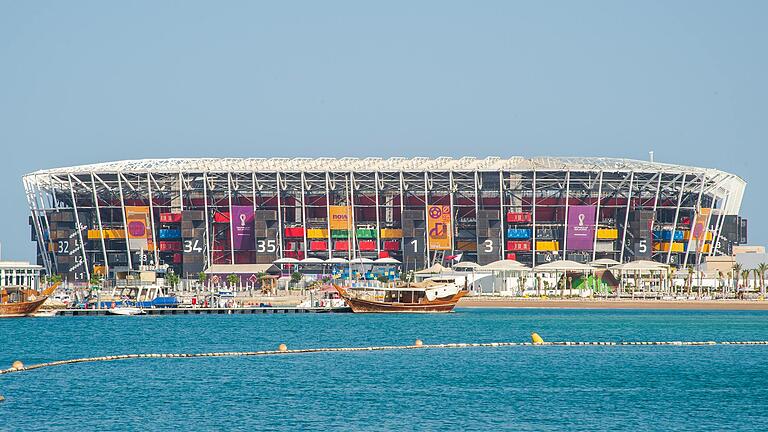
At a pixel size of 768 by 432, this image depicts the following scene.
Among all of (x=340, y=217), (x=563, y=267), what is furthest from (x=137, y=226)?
(x=563, y=267)

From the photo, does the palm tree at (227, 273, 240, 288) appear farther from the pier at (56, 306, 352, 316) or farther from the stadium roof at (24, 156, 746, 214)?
the pier at (56, 306, 352, 316)

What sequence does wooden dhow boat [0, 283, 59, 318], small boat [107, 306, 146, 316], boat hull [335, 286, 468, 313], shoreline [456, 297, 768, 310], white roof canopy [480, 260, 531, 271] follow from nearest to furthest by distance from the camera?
wooden dhow boat [0, 283, 59, 318]
boat hull [335, 286, 468, 313]
small boat [107, 306, 146, 316]
shoreline [456, 297, 768, 310]
white roof canopy [480, 260, 531, 271]

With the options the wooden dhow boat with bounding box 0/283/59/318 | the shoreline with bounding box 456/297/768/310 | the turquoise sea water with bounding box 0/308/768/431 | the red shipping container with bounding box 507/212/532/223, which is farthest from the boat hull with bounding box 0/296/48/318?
the red shipping container with bounding box 507/212/532/223

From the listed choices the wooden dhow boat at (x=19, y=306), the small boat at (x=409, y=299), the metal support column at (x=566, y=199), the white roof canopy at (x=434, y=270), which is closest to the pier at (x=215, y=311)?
the small boat at (x=409, y=299)

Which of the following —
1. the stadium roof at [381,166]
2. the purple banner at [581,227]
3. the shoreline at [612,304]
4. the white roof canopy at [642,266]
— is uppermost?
the stadium roof at [381,166]

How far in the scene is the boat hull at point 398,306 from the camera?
146375 millimetres

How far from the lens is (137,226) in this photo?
199 m

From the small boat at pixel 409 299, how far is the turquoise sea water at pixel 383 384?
99.5 feet

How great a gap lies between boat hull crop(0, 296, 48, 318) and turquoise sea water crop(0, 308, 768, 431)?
25.6 m

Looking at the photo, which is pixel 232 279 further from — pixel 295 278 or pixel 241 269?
pixel 295 278

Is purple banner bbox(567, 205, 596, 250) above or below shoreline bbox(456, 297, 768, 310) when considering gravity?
above

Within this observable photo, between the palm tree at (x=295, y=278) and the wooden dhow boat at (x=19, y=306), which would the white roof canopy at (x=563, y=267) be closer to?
the palm tree at (x=295, y=278)

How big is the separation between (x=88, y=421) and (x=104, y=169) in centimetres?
14481

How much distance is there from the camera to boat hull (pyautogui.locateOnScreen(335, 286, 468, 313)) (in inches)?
5763
